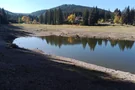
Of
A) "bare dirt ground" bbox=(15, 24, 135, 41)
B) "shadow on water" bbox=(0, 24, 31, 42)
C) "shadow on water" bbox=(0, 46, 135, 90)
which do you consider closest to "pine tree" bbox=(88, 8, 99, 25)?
"bare dirt ground" bbox=(15, 24, 135, 41)

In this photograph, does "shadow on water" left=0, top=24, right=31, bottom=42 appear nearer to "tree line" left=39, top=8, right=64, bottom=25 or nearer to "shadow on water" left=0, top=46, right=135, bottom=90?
"shadow on water" left=0, top=46, right=135, bottom=90

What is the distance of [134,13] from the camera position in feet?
425

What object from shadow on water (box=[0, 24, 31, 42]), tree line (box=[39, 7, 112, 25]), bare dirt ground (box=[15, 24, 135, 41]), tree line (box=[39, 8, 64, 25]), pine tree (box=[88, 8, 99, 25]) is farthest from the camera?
tree line (box=[39, 8, 64, 25])

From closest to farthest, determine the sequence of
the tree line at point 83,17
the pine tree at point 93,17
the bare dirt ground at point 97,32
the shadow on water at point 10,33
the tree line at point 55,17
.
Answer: the shadow on water at point 10,33 → the bare dirt ground at point 97,32 → the pine tree at point 93,17 → the tree line at point 83,17 → the tree line at point 55,17

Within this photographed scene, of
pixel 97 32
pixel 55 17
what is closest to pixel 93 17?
pixel 97 32

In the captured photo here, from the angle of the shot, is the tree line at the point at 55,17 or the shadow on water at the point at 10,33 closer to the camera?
the shadow on water at the point at 10,33

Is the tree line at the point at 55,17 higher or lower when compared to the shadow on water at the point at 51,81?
higher

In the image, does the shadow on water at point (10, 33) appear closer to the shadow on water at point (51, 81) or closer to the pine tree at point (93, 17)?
the shadow on water at point (51, 81)

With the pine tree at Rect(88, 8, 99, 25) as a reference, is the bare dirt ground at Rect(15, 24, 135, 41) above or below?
below

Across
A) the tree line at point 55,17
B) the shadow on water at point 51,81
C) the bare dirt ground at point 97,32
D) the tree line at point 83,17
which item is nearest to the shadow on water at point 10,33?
the bare dirt ground at point 97,32

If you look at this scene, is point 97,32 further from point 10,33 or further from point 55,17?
point 55,17

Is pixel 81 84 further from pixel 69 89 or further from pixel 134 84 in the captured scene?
pixel 134 84

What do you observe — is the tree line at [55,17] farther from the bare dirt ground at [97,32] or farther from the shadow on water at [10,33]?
the shadow on water at [10,33]

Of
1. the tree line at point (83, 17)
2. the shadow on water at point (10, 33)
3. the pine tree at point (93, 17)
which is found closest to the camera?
the shadow on water at point (10, 33)
